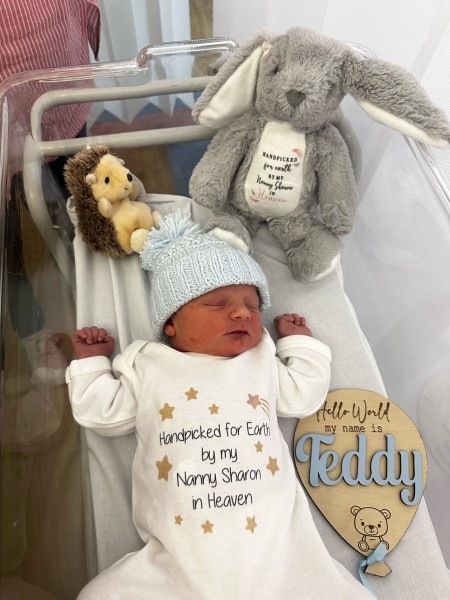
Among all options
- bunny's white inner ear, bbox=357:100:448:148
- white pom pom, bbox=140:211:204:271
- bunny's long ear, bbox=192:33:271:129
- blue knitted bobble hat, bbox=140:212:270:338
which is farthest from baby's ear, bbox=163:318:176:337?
bunny's white inner ear, bbox=357:100:448:148

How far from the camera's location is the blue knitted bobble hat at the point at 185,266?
2.54 feet

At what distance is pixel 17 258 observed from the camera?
85 centimetres

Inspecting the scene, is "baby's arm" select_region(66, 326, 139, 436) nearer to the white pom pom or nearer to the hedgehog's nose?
the white pom pom

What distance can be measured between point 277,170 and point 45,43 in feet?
1.78

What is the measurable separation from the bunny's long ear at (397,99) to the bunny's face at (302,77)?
3 centimetres

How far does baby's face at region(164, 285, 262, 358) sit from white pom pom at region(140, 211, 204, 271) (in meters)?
0.13

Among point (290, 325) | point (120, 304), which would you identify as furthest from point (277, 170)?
point (120, 304)

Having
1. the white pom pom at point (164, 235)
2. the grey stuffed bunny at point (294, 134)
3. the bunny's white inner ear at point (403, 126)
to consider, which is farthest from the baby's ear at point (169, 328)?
the bunny's white inner ear at point (403, 126)

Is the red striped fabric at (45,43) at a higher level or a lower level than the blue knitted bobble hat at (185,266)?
higher

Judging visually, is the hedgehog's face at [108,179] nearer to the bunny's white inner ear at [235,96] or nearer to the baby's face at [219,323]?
the bunny's white inner ear at [235,96]

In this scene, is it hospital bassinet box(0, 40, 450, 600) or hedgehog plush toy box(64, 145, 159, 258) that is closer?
hospital bassinet box(0, 40, 450, 600)

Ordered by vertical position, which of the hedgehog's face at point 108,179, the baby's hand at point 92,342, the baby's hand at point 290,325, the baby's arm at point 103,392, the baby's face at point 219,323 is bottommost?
the baby's hand at point 290,325

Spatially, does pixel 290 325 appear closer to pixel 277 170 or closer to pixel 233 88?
pixel 277 170

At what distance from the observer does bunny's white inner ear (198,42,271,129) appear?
80cm
